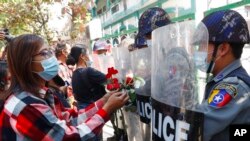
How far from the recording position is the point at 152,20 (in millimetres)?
3105

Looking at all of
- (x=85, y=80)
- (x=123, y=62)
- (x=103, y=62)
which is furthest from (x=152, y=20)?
(x=85, y=80)

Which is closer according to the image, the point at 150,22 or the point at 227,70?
the point at 227,70

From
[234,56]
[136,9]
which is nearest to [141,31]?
[234,56]

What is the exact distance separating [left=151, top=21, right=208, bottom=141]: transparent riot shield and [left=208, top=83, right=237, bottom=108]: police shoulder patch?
5.4 inches

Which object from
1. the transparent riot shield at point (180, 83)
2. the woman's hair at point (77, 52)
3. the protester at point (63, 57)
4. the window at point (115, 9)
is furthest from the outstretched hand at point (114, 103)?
the window at point (115, 9)

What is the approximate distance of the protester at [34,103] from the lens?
177 centimetres

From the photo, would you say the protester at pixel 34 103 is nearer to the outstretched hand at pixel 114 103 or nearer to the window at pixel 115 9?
the outstretched hand at pixel 114 103

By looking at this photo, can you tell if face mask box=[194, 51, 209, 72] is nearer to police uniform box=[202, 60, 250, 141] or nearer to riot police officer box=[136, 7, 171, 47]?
police uniform box=[202, 60, 250, 141]

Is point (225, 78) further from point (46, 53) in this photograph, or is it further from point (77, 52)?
point (77, 52)

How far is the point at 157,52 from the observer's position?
1593 millimetres

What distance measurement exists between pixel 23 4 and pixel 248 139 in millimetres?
7413

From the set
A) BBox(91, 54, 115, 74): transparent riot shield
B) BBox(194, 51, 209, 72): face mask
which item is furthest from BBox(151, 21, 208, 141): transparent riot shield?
BBox(91, 54, 115, 74): transparent riot shield

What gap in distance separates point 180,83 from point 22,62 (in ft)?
3.12

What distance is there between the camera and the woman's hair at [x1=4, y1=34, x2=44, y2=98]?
6.20 ft
